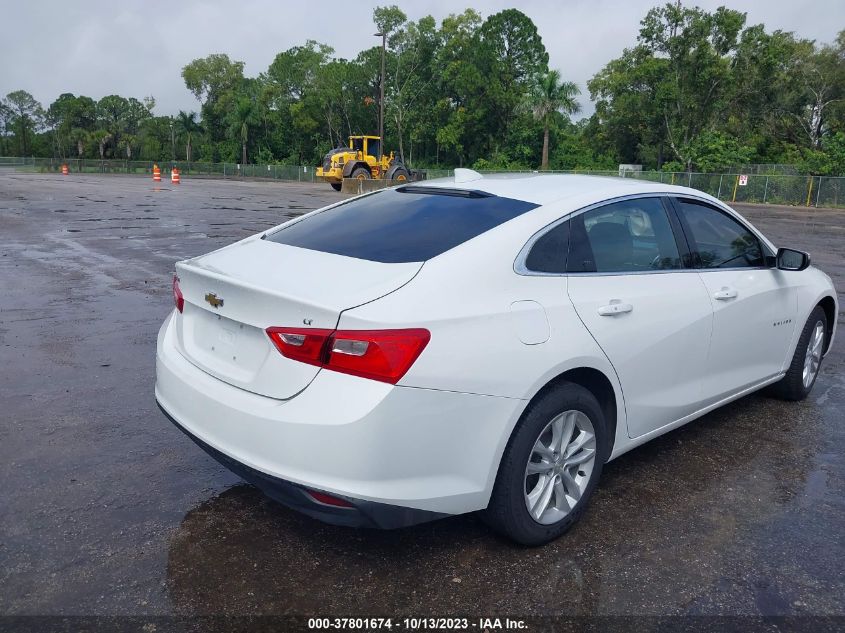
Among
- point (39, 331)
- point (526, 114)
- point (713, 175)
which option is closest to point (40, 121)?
point (526, 114)

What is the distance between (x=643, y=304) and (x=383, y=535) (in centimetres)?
165

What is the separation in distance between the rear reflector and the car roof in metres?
1.68

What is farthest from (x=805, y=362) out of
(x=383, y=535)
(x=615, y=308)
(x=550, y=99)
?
(x=550, y=99)

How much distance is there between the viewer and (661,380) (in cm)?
362

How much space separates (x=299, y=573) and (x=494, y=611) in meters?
0.80

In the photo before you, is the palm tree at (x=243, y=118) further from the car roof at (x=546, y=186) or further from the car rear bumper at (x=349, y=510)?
the car rear bumper at (x=349, y=510)

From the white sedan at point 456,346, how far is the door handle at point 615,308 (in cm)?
1

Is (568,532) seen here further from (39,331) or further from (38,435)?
(39,331)

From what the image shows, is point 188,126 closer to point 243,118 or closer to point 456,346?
point 243,118

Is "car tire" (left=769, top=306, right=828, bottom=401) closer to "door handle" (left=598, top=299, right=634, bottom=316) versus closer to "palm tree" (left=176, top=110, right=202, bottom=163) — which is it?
"door handle" (left=598, top=299, right=634, bottom=316)

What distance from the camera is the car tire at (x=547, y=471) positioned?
2889 millimetres

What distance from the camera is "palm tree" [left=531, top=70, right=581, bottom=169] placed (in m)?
57.6

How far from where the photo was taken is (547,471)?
3098 millimetres

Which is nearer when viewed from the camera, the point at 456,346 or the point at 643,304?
the point at 456,346
